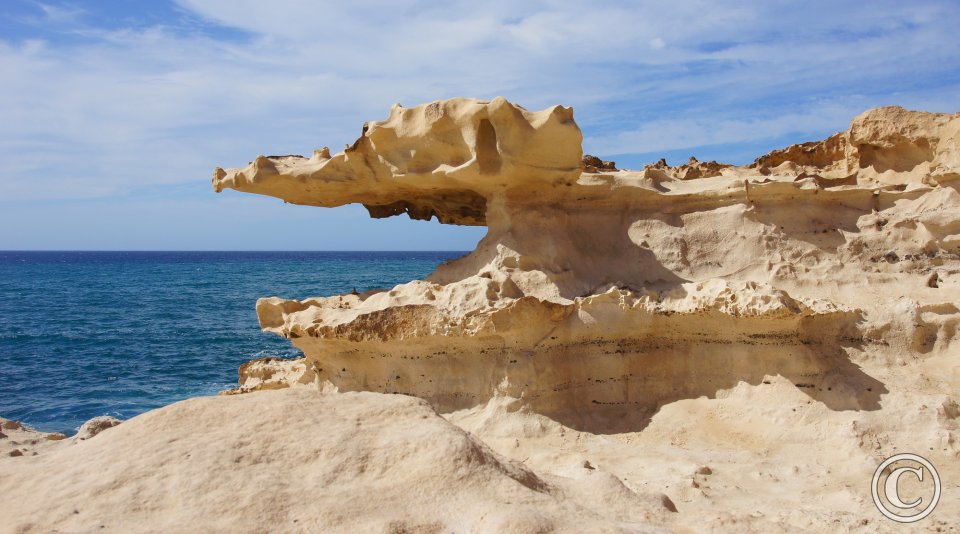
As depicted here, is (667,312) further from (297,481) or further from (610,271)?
(297,481)

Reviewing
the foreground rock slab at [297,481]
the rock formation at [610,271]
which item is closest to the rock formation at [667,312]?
the rock formation at [610,271]

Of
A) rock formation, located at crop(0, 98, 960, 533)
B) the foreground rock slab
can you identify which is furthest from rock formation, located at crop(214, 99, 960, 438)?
the foreground rock slab

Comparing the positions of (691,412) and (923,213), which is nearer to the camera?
(691,412)

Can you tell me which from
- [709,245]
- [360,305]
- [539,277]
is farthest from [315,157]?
[709,245]

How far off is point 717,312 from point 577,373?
134 centimetres

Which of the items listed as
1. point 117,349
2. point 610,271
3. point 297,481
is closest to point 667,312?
point 610,271

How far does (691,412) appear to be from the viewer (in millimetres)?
6703

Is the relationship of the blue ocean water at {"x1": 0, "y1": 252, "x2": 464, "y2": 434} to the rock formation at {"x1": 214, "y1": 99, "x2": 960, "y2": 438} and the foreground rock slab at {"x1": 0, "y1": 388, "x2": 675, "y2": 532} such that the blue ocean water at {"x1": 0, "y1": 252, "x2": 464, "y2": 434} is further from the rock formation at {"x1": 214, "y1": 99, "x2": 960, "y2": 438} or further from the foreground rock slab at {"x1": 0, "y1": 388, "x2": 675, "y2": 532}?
the foreground rock slab at {"x1": 0, "y1": 388, "x2": 675, "y2": 532}

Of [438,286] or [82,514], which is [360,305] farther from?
[82,514]

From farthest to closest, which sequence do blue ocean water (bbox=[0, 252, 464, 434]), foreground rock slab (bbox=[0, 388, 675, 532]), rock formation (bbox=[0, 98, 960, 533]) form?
blue ocean water (bbox=[0, 252, 464, 434]), rock formation (bbox=[0, 98, 960, 533]), foreground rock slab (bbox=[0, 388, 675, 532])

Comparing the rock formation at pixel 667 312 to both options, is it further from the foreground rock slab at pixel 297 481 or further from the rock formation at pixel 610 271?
the foreground rock slab at pixel 297 481

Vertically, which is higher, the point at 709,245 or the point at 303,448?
the point at 709,245

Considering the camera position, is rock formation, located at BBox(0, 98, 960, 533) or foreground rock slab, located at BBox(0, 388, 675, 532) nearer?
foreground rock slab, located at BBox(0, 388, 675, 532)

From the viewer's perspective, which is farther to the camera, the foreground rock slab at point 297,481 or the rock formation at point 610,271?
the rock formation at point 610,271
